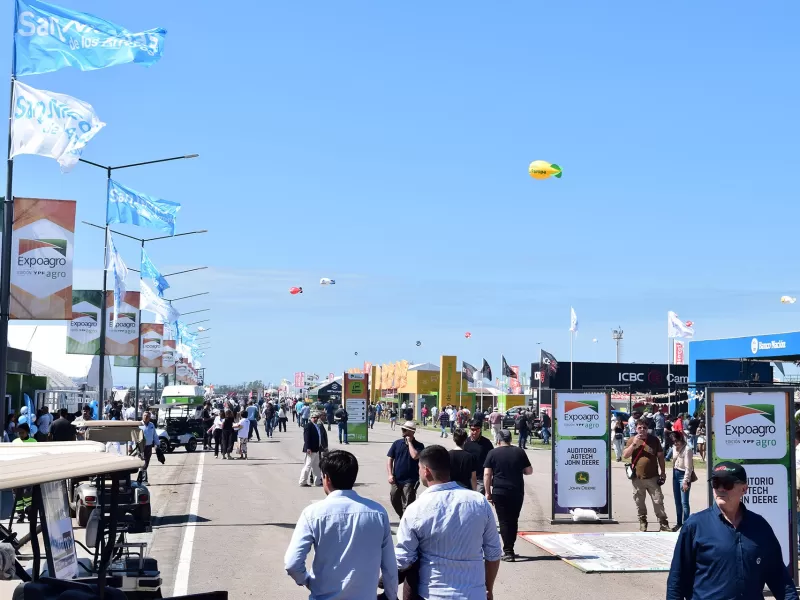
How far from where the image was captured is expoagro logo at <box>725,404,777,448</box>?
11.4 m

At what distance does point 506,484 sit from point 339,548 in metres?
7.47

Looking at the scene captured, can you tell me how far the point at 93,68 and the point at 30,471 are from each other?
11.2 m

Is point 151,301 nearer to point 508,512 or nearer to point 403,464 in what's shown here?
point 403,464

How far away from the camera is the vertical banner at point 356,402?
1679 inches

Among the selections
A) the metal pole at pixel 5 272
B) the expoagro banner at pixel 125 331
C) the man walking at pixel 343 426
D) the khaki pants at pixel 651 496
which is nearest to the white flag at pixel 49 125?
the metal pole at pixel 5 272

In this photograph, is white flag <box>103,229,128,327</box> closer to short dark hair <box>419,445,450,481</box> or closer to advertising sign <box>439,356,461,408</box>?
short dark hair <box>419,445,450,481</box>

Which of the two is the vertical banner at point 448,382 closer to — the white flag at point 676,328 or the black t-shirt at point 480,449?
the white flag at point 676,328

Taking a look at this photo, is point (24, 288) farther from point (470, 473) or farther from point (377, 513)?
point (377, 513)

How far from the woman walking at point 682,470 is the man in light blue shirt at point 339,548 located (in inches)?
Result: 407

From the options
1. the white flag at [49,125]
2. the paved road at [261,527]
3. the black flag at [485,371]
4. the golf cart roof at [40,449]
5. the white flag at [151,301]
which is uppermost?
the white flag at [49,125]

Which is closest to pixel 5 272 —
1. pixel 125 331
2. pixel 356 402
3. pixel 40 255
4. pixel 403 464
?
pixel 40 255

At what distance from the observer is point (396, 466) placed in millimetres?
14594

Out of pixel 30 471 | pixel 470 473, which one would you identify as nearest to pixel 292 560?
pixel 30 471

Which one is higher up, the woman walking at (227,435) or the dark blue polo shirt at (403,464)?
the dark blue polo shirt at (403,464)
